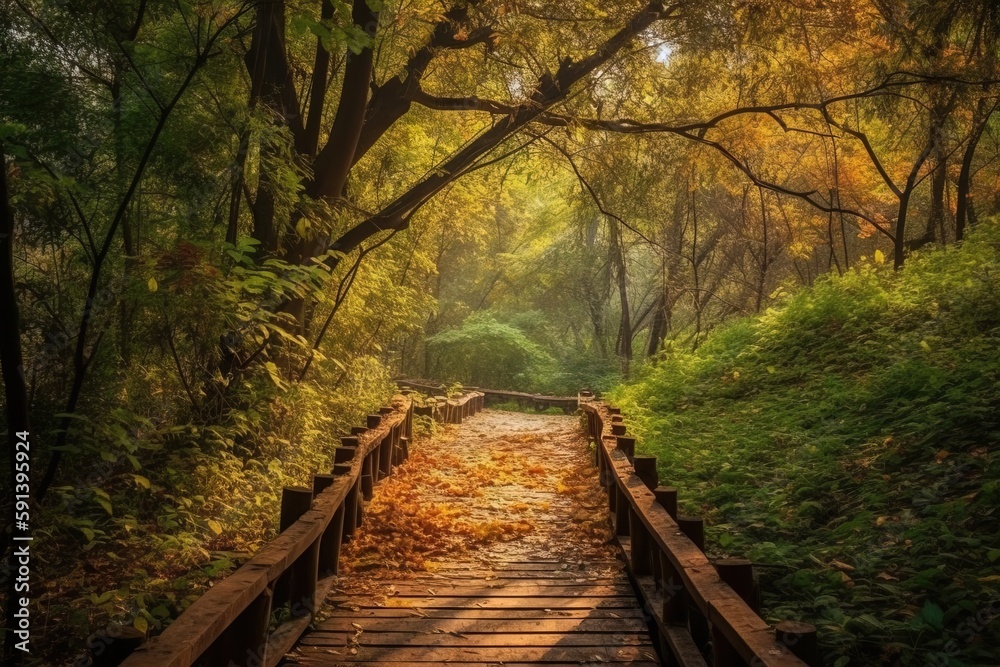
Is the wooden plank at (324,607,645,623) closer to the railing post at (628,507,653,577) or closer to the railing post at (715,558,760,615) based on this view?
the railing post at (628,507,653,577)

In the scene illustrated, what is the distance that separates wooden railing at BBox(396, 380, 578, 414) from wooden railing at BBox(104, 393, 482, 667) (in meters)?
15.8

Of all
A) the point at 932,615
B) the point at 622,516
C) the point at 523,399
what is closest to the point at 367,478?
the point at 622,516

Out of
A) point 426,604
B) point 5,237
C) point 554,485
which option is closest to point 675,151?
point 554,485

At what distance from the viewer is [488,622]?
4785 mm

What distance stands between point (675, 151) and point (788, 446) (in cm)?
600

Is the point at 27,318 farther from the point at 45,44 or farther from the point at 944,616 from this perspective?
the point at 944,616

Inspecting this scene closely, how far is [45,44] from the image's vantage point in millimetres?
6438

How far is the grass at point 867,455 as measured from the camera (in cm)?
425

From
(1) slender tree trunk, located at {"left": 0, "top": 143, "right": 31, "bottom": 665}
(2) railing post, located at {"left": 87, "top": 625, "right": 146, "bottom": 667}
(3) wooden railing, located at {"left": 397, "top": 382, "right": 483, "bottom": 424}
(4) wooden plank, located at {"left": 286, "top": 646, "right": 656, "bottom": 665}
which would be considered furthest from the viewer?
(3) wooden railing, located at {"left": 397, "top": 382, "right": 483, "bottom": 424}

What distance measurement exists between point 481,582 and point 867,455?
386 centimetres

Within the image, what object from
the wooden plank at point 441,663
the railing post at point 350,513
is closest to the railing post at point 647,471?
the wooden plank at point 441,663

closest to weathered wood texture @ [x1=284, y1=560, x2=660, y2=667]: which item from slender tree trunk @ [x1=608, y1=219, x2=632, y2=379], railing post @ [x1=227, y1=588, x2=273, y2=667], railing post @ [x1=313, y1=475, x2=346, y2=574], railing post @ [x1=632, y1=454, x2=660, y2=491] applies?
railing post @ [x1=313, y1=475, x2=346, y2=574]

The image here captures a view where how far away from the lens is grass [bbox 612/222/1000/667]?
14.0 feet

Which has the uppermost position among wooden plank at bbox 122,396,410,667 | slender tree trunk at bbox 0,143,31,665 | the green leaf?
slender tree trunk at bbox 0,143,31,665
